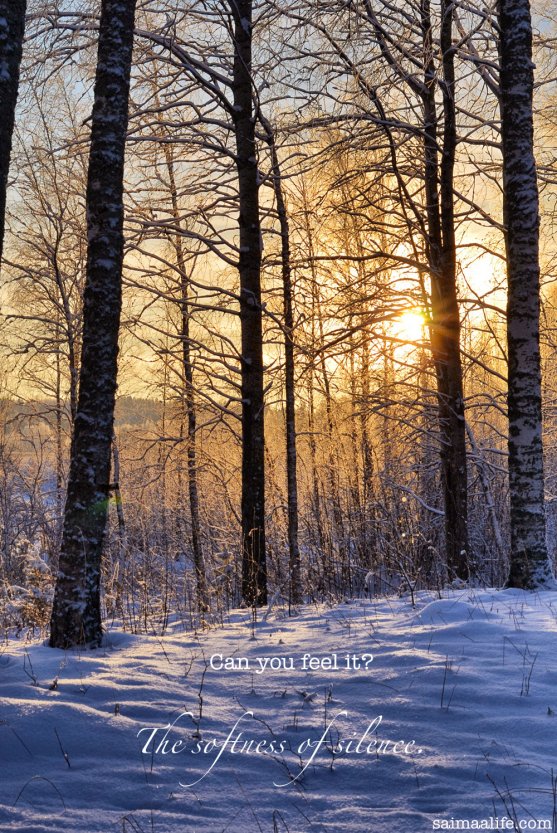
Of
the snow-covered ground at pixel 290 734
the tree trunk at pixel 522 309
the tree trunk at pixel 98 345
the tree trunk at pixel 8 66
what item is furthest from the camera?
the tree trunk at pixel 522 309

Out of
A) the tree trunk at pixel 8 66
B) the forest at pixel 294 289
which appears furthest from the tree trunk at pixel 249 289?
the tree trunk at pixel 8 66

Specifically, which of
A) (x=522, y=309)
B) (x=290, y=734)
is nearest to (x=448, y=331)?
(x=522, y=309)

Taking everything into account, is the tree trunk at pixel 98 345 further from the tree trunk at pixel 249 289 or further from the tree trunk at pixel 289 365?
the tree trunk at pixel 289 365

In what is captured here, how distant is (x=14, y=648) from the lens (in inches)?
190

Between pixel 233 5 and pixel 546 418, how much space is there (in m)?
7.81

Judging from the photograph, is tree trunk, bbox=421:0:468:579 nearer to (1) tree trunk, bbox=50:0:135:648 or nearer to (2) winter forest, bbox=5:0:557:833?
(2) winter forest, bbox=5:0:557:833

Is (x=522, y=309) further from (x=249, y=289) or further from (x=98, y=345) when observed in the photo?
(x=98, y=345)

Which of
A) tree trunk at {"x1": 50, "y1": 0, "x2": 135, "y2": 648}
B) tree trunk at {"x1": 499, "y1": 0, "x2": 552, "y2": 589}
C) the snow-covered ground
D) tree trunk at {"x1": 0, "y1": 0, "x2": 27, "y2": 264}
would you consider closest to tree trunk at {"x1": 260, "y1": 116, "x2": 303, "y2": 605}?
tree trunk at {"x1": 499, "y1": 0, "x2": 552, "y2": 589}

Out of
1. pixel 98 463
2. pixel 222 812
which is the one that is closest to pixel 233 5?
pixel 98 463

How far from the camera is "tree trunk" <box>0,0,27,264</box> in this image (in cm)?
392

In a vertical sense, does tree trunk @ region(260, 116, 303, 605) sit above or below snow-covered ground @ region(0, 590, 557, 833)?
above

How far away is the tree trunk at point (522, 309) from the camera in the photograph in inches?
242

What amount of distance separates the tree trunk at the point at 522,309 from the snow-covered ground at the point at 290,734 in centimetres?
176

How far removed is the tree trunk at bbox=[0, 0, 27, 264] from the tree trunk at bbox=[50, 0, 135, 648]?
1022 millimetres
